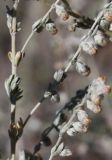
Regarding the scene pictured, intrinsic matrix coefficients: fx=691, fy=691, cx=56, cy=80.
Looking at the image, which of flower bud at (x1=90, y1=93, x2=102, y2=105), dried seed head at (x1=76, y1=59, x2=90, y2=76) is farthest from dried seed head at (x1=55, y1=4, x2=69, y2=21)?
flower bud at (x1=90, y1=93, x2=102, y2=105)

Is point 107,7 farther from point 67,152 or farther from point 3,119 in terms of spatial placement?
point 3,119

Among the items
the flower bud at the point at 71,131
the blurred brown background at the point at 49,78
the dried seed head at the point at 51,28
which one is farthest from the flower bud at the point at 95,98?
the blurred brown background at the point at 49,78

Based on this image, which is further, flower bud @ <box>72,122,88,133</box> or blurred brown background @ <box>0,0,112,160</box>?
blurred brown background @ <box>0,0,112,160</box>

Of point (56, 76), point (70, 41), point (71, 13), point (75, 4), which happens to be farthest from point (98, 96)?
point (75, 4)

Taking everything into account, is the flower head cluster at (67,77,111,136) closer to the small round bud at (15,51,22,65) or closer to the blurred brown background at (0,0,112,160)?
the small round bud at (15,51,22,65)

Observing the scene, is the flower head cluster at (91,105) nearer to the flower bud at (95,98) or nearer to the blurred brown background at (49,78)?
the flower bud at (95,98)

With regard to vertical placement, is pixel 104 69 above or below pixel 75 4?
below
